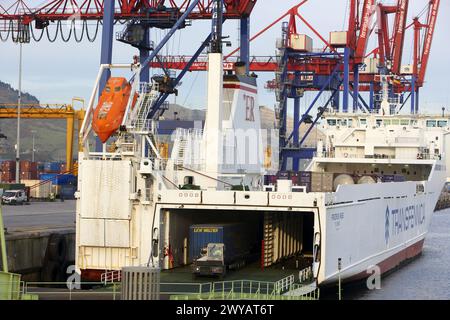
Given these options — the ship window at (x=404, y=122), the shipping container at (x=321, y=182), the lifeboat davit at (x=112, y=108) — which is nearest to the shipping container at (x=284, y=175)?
the shipping container at (x=321, y=182)

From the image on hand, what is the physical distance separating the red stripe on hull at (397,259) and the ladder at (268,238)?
2.54 m

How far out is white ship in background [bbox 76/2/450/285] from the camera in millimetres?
24703

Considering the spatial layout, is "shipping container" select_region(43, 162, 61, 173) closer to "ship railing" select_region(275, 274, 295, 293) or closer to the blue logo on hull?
the blue logo on hull

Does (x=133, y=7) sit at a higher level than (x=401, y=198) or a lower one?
higher

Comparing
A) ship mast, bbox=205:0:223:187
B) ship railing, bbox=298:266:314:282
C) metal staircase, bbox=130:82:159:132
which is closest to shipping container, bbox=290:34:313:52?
ship mast, bbox=205:0:223:187

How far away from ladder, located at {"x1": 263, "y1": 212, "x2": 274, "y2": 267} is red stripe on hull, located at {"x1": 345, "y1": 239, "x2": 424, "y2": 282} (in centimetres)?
254

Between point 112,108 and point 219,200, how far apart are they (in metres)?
4.54

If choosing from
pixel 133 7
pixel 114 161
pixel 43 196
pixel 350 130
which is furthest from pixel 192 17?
pixel 43 196

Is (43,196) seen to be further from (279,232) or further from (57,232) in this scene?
(279,232)

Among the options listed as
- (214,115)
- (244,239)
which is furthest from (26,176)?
(244,239)

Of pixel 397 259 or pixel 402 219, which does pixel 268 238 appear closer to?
pixel 397 259

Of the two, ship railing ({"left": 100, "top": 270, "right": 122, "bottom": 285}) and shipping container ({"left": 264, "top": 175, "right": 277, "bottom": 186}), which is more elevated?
shipping container ({"left": 264, "top": 175, "right": 277, "bottom": 186})

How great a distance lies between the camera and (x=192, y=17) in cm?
4512
